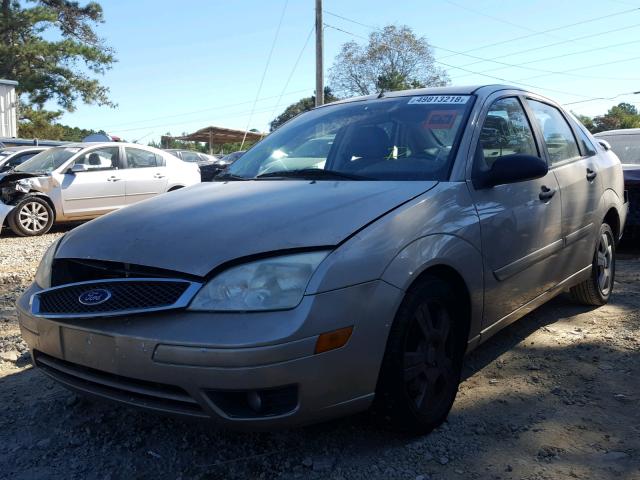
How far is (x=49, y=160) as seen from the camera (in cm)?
982

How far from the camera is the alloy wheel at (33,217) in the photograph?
29.9 feet

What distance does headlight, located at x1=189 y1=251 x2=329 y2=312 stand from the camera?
6.75 ft

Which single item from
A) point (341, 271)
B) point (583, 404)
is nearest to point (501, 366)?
point (583, 404)

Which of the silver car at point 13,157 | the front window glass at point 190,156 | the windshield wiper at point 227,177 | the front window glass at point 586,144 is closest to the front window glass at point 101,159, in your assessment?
the silver car at point 13,157

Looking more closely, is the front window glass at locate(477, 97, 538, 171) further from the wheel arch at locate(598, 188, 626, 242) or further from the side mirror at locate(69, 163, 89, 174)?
the side mirror at locate(69, 163, 89, 174)

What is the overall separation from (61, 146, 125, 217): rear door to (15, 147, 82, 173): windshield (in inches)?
9.9

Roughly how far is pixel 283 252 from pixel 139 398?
775 millimetres

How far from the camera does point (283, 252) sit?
2150mm

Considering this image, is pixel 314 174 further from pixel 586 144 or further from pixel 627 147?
pixel 627 147

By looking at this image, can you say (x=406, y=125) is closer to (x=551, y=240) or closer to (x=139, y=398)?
(x=551, y=240)

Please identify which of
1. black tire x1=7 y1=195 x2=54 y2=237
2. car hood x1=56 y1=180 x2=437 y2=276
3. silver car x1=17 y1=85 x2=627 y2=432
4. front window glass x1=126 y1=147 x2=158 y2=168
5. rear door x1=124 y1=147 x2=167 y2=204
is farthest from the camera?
front window glass x1=126 y1=147 x2=158 y2=168

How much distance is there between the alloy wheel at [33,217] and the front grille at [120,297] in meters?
7.62

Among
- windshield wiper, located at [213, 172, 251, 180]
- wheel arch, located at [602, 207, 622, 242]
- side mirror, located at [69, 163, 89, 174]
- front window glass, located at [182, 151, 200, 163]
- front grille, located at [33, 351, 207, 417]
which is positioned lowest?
front grille, located at [33, 351, 207, 417]

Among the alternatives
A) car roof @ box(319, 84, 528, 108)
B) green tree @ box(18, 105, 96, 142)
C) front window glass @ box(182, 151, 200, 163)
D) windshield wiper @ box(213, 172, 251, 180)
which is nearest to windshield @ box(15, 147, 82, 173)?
windshield wiper @ box(213, 172, 251, 180)
